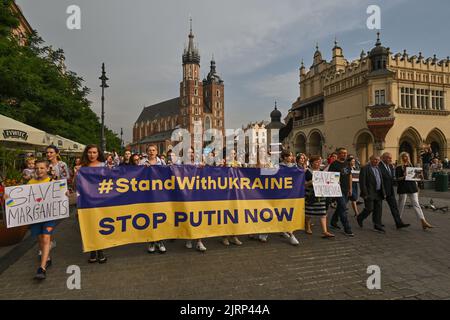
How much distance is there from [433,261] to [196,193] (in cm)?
426

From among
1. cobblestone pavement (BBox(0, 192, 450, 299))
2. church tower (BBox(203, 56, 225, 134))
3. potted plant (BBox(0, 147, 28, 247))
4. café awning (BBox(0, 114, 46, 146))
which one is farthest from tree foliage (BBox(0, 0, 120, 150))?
church tower (BBox(203, 56, 225, 134))

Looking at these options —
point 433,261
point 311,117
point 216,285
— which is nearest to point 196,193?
point 216,285

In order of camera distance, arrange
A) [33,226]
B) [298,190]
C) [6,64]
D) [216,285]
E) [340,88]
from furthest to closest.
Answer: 1. [340,88]
2. [6,64]
3. [298,190]
4. [33,226]
5. [216,285]

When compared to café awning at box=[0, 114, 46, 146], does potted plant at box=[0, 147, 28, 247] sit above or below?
below

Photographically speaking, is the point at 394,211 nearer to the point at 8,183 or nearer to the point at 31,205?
the point at 31,205

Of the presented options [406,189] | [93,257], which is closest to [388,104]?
[406,189]

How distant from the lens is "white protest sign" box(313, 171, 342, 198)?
607cm

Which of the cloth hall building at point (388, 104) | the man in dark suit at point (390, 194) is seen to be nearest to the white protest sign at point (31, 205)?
the man in dark suit at point (390, 194)

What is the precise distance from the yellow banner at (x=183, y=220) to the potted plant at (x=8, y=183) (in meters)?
2.18

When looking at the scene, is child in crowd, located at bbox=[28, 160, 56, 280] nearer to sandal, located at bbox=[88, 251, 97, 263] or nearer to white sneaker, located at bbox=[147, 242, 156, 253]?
sandal, located at bbox=[88, 251, 97, 263]

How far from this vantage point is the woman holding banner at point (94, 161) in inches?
178

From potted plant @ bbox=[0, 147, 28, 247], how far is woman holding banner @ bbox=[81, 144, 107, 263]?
202 centimetres

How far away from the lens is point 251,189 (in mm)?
5574

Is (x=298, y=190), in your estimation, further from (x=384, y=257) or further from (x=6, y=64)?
(x=6, y=64)
